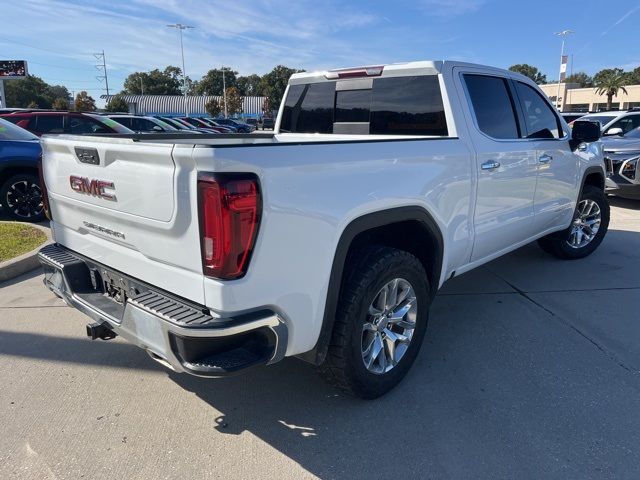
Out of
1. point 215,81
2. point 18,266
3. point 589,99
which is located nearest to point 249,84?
point 215,81

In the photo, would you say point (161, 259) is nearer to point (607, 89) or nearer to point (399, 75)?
point (399, 75)

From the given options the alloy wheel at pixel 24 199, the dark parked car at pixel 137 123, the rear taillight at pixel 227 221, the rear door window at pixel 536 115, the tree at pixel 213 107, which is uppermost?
the tree at pixel 213 107

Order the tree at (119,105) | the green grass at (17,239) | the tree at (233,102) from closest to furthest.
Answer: the green grass at (17,239)
the tree at (233,102)
the tree at (119,105)

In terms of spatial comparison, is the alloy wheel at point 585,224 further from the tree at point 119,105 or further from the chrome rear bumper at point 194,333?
the tree at point 119,105

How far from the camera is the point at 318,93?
4.38m

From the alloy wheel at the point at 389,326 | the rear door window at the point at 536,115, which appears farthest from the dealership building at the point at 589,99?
the alloy wheel at the point at 389,326

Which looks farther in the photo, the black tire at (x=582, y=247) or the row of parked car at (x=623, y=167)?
the row of parked car at (x=623, y=167)

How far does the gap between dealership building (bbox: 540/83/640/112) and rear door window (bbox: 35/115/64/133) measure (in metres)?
67.4

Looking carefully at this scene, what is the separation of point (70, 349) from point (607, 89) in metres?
78.1

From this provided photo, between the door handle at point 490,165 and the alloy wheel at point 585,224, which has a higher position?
the door handle at point 490,165

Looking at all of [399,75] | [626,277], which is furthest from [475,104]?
[626,277]

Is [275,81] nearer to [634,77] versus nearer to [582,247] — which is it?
[634,77]

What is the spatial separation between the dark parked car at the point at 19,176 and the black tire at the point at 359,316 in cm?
654

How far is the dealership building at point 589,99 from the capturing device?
6990 cm
